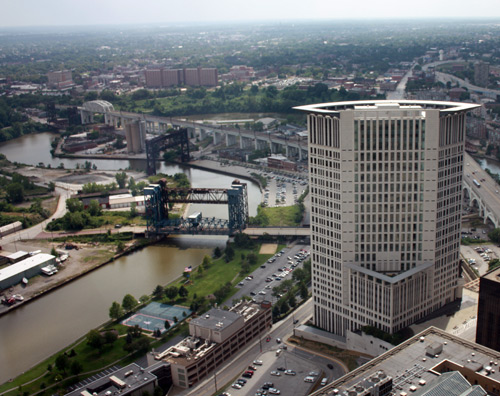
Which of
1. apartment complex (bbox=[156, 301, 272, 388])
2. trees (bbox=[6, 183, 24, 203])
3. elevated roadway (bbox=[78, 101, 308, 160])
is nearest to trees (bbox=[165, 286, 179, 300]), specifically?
apartment complex (bbox=[156, 301, 272, 388])

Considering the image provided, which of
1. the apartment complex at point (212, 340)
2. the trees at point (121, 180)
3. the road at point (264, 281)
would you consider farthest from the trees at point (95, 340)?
the trees at point (121, 180)

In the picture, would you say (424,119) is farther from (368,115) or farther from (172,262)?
(172,262)

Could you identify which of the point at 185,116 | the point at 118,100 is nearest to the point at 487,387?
the point at 185,116

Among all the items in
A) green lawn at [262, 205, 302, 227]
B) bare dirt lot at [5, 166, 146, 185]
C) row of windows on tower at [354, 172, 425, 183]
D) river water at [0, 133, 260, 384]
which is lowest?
river water at [0, 133, 260, 384]

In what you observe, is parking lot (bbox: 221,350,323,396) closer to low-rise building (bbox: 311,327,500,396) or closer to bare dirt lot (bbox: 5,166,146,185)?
low-rise building (bbox: 311,327,500,396)

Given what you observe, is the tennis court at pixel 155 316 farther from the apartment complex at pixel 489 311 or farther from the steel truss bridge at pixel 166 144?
the steel truss bridge at pixel 166 144
